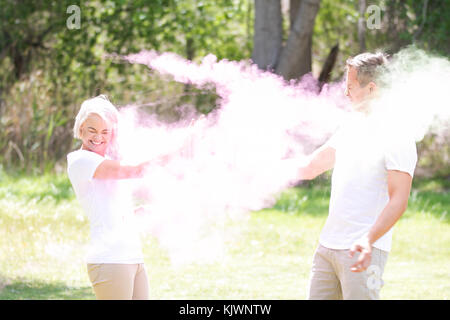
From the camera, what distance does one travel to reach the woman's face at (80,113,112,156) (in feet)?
11.2

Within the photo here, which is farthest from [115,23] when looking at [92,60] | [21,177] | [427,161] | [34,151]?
[427,161]

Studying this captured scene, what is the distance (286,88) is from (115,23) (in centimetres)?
1006

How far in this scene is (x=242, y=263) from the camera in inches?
291

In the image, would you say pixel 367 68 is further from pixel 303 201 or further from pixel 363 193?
pixel 303 201

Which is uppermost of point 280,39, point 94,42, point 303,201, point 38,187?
point 280,39

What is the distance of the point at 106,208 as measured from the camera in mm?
3340

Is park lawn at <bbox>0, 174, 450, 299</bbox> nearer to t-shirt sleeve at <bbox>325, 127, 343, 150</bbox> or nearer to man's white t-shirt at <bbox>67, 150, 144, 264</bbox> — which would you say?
Answer: t-shirt sleeve at <bbox>325, 127, 343, 150</bbox>

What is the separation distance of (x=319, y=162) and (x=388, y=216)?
2.38 ft

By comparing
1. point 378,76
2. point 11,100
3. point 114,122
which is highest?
point 378,76

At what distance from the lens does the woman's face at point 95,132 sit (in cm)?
342

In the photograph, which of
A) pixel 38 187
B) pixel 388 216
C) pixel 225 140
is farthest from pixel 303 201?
pixel 388 216

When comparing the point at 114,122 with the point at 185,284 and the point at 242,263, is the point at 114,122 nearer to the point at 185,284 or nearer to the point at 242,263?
the point at 185,284

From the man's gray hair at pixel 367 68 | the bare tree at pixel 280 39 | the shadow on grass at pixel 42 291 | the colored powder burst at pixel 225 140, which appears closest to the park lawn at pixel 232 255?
the shadow on grass at pixel 42 291

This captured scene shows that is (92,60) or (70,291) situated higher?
(92,60)
